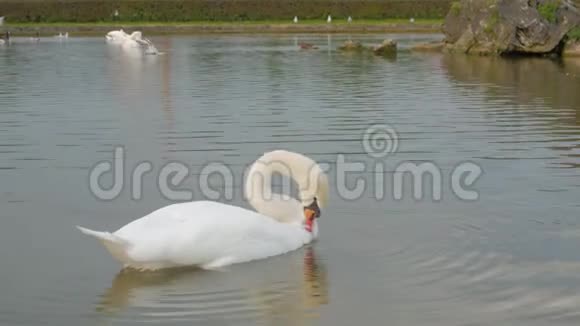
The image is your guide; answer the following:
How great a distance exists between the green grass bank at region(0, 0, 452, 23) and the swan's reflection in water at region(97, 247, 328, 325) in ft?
195

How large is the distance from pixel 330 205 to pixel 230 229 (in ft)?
7.48

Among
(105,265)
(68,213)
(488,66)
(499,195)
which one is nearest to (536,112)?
(499,195)

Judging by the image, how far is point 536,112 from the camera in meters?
17.2

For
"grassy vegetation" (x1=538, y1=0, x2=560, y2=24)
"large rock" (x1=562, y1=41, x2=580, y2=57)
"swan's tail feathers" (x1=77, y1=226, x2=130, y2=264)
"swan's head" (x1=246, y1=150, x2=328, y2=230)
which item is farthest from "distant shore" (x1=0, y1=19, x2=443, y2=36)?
"swan's tail feathers" (x1=77, y1=226, x2=130, y2=264)

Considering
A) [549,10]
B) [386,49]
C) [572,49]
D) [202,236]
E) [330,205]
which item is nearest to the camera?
[202,236]

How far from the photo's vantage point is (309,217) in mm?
8531

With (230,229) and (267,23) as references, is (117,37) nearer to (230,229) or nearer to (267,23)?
(267,23)

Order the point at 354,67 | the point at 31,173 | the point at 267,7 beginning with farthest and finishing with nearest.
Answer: the point at 267,7 < the point at 354,67 < the point at 31,173

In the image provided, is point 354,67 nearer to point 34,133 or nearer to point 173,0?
point 34,133

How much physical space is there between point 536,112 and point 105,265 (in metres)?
10.9

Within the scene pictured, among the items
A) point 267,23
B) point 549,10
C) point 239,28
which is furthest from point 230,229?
point 267,23

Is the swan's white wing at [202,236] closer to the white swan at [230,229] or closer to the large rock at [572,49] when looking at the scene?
the white swan at [230,229]

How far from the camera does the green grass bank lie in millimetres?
67250

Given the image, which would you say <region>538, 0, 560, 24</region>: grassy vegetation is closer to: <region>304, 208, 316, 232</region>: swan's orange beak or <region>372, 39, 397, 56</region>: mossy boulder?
<region>372, 39, 397, 56</region>: mossy boulder
